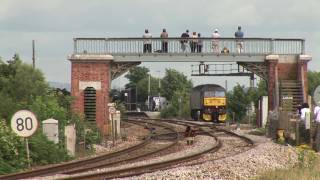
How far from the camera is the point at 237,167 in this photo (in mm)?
17672

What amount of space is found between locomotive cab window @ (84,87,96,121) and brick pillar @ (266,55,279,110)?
31.1 feet

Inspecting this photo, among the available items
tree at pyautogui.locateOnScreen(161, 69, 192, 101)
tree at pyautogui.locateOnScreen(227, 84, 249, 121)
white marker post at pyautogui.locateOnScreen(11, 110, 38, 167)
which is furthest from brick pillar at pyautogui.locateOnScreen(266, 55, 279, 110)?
tree at pyautogui.locateOnScreen(161, 69, 192, 101)

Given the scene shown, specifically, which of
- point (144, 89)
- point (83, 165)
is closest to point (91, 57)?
point (83, 165)

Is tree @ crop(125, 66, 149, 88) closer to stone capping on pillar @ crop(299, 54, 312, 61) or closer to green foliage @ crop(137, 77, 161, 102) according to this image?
green foliage @ crop(137, 77, 161, 102)

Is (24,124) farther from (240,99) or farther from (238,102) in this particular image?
(240,99)

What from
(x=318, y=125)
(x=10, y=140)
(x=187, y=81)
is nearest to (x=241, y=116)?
(x=318, y=125)

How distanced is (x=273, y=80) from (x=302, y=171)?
24.8 m

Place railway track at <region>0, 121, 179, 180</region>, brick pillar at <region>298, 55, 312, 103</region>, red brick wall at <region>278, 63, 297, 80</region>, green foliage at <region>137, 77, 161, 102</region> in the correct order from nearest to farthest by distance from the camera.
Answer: railway track at <region>0, 121, 179, 180</region> → brick pillar at <region>298, 55, 312, 103</region> → red brick wall at <region>278, 63, 297, 80</region> → green foliage at <region>137, 77, 161, 102</region>

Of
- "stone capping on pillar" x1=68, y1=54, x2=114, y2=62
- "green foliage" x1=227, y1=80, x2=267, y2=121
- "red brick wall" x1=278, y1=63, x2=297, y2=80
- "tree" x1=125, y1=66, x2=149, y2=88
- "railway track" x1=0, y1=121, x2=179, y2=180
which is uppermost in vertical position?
"tree" x1=125, y1=66, x2=149, y2=88

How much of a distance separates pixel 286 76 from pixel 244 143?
12.0 metres

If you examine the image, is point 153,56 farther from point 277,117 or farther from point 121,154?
point 121,154

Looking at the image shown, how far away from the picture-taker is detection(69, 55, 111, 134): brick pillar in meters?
39.3

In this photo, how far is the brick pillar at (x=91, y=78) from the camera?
39.3 metres

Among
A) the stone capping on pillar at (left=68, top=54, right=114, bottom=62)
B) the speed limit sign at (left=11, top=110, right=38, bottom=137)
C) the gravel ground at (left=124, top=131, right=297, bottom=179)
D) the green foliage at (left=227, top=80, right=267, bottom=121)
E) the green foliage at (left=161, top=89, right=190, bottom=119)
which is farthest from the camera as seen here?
the green foliage at (left=161, top=89, right=190, bottom=119)
